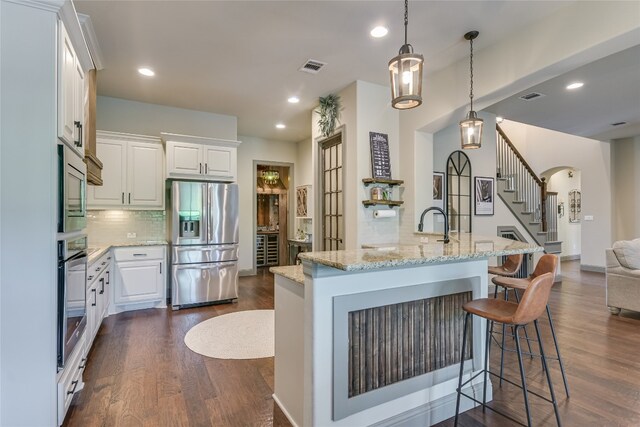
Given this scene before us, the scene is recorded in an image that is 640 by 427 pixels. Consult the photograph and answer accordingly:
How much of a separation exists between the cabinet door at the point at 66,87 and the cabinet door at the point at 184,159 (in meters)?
2.42

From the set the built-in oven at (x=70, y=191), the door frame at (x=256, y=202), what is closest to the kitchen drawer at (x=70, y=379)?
the built-in oven at (x=70, y=191)

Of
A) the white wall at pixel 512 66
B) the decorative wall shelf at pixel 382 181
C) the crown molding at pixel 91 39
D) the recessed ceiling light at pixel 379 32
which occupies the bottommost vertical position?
the decorative wall shelf at pixel 382 181

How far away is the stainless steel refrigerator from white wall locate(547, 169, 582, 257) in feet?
31.1

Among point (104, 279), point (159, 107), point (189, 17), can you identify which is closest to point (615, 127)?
point (189, 17)

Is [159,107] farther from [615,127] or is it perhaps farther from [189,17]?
[615,127]

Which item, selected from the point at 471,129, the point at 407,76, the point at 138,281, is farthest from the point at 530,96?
the point at 138,281

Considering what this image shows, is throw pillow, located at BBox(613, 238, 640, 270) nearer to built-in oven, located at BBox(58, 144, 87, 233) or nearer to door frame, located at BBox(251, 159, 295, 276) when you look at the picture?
door frame, located at BBox(251, 159, 295, 276)

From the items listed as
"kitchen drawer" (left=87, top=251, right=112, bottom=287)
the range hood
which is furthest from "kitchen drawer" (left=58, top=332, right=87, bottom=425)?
the range hood

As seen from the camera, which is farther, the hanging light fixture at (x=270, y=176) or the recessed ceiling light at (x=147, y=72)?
the hanging light fixture at (x=270, y=176)

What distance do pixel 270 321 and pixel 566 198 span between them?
10.0 meters

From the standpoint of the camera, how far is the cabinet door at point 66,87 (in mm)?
1865

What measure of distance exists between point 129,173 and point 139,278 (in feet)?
4.83

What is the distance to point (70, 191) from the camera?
2010 millimetres

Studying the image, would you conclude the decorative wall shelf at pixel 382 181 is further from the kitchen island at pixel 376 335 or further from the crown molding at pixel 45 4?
the crown molding at pixel 45 4
